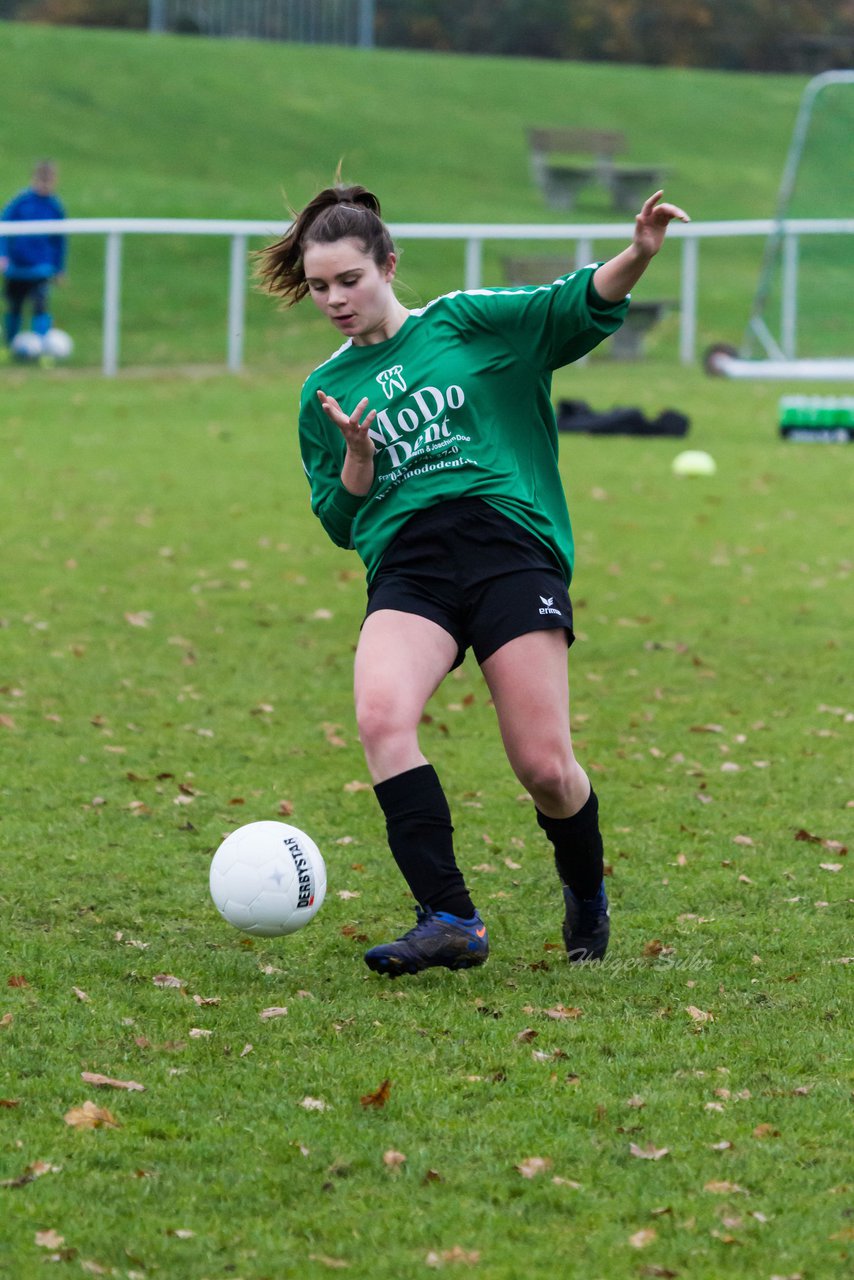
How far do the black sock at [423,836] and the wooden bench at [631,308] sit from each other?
63.5 ft

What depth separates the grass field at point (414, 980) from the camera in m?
3.68

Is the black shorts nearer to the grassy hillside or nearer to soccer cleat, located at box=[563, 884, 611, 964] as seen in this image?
soccer cleat, located at box=[563, 884, 611, 964]

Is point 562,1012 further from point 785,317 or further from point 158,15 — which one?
point 158,15

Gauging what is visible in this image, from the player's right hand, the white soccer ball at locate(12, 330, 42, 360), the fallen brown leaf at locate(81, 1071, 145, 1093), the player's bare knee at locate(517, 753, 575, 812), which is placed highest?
the white soccer ball at locate(12, 330, 42, 360)

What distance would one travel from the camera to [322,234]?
4.96 meters

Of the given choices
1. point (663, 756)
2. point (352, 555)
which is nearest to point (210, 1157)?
point (663, 756)

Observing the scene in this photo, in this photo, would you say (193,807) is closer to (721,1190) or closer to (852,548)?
(721,1190)

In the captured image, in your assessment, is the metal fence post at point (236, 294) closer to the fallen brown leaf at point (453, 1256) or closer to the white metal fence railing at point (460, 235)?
the white metal fence railing at point (460, 235)

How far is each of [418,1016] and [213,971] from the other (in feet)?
2.30

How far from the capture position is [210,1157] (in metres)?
3.96

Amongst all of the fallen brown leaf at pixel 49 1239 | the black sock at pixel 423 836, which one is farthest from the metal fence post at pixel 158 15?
the fallen brown leaf at pixel 49 1239

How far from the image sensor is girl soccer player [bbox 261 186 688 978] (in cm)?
497

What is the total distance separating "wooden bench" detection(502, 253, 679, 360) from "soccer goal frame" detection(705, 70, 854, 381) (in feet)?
5.20

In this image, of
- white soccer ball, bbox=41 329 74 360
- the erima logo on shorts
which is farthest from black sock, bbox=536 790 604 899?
white soccer ball, bbox=41 329 74 360
